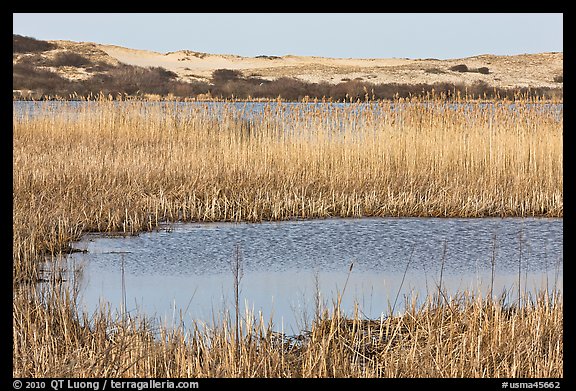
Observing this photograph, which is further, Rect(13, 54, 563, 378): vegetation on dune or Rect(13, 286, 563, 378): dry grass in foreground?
Rect(13, 54, 563, 378): vegetation on dune

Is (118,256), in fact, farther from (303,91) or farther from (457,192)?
(303,91)

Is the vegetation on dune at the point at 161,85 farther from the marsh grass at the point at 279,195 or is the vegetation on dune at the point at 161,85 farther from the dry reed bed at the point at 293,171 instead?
the dry reed bed at the point at 293,171

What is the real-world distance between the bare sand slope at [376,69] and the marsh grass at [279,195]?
31.3 meters

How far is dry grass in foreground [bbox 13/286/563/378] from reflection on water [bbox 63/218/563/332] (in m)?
0.29

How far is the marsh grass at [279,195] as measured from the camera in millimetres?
3604

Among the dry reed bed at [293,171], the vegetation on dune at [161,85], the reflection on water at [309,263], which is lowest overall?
the reflection on water at [309,263]

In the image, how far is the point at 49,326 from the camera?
406 centimetres

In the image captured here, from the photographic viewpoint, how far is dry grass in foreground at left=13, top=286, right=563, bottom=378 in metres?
3.47

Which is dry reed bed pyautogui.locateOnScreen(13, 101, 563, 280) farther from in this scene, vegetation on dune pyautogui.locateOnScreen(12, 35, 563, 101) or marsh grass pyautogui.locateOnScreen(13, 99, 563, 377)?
vegetation on dune pyautogui.locateOnScreen(12, 35, 563, 101)

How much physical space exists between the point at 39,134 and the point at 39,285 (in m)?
8.59

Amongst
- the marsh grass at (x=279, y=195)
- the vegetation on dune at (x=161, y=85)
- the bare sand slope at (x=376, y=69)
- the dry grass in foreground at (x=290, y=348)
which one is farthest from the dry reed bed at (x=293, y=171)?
the bare sand slope at (x=376, y=69)

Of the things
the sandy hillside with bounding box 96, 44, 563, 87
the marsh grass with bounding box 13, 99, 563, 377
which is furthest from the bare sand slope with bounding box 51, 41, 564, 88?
the marsh grass with bounding box 13, 99, 563, 377

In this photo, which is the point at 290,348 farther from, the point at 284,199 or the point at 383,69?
the point at 383,69

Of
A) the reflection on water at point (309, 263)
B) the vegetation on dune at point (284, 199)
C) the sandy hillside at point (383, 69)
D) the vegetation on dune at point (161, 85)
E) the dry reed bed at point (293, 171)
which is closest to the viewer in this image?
the vegetation on dune at point (284, 199)
